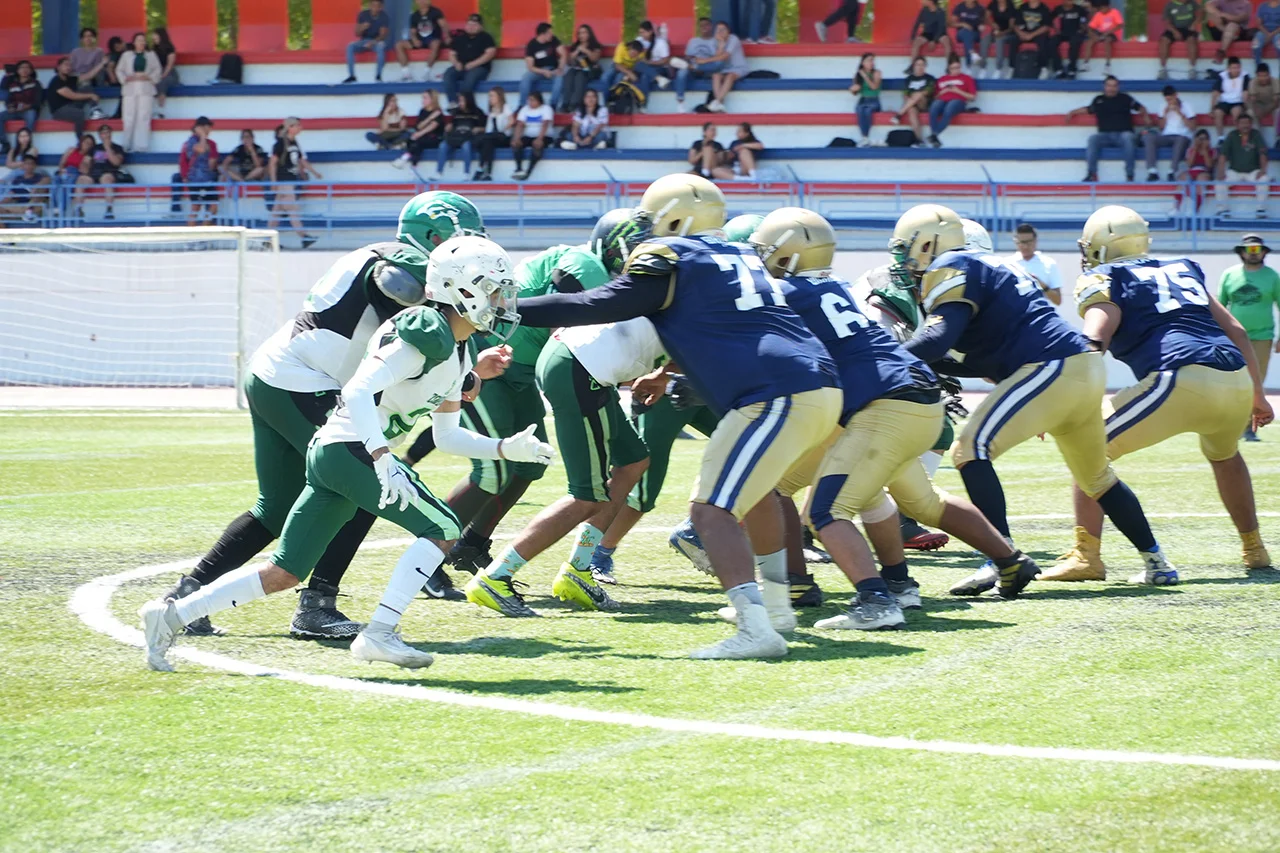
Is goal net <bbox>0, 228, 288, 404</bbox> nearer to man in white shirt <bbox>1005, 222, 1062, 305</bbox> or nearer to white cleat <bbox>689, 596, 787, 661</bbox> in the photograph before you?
man in white shirt <bbox>1005, 222, 1062, 305</bbox>

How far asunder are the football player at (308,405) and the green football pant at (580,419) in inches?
39.0

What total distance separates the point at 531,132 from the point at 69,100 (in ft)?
30.5

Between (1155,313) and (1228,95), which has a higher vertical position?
(1228,95)

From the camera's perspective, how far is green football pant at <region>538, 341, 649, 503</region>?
291 inches

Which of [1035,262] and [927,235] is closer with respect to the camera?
[927,235]

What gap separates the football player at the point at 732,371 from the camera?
233 inches

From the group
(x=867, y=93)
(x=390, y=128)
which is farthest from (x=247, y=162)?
(x=867, y=93)

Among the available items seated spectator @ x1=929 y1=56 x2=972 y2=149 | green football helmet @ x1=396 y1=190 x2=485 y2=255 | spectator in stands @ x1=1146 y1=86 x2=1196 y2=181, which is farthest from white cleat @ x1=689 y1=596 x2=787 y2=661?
seated spectator @ x1=929 y1=56 x2=972 y2=149

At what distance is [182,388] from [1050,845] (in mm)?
23317

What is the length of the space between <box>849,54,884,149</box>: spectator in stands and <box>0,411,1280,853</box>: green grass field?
20.3 meters

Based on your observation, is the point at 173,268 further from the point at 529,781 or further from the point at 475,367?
the point at 529,781

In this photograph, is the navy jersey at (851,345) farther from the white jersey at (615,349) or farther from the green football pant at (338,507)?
the green football pant at (338,507)

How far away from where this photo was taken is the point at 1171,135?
2609 centimetres

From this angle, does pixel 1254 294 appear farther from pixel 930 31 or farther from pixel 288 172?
pixel 288 172
